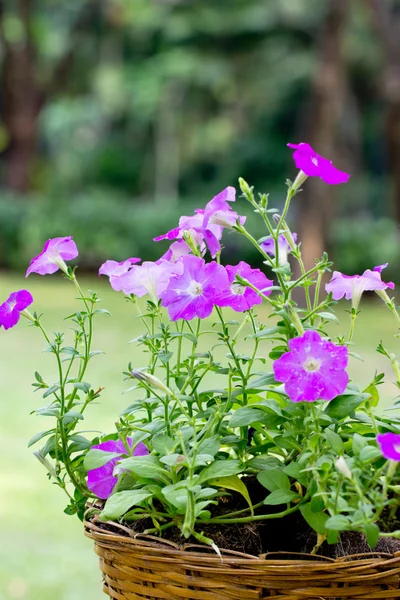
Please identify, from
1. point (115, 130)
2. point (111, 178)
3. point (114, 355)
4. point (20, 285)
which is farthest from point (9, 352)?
point (115, 130)

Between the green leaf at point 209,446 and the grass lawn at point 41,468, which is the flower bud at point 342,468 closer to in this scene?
the green leaf at point 209,446

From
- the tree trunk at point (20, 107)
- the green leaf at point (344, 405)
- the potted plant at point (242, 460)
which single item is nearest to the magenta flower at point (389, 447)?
the potted plant at point (242, 460)

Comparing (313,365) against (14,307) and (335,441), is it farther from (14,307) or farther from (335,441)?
(14,307)

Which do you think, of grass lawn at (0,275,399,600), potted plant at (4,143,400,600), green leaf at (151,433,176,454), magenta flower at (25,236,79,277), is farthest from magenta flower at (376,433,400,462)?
grass lawn at (0,275,399,600)

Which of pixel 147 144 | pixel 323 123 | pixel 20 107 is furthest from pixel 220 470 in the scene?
pixel 147 144

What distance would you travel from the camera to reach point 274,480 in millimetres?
864

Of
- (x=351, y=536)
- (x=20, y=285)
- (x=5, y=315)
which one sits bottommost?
(x=20, y=285)

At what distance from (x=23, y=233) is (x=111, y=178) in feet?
32.9

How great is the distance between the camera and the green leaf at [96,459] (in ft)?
3.00

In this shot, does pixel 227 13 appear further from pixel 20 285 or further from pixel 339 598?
pixel 339 598

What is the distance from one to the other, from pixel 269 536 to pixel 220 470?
154 mm

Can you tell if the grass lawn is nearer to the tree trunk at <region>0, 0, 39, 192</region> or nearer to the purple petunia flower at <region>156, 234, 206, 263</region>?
the purple petunia flower at <region>156, 234, 206, 263</region>

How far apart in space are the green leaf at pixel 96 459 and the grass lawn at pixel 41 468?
1.32 m

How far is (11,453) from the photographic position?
3688 mm
